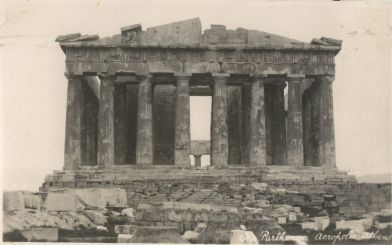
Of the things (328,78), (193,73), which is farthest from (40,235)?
(328,78)

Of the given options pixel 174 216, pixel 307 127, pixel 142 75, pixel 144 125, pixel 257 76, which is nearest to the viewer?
pixel 174 216

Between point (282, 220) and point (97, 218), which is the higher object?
point (97, 218)

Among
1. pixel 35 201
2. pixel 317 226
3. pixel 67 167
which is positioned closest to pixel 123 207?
pixel 35 201

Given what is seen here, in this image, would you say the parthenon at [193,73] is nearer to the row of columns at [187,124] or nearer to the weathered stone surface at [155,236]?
the row of columns at [187,124]

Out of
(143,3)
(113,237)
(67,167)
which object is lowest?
(113,237)

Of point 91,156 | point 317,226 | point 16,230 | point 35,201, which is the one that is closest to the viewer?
point 16,230

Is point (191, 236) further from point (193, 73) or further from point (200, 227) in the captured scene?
point (193, 73)

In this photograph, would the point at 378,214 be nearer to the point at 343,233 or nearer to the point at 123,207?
the point at 343,233
